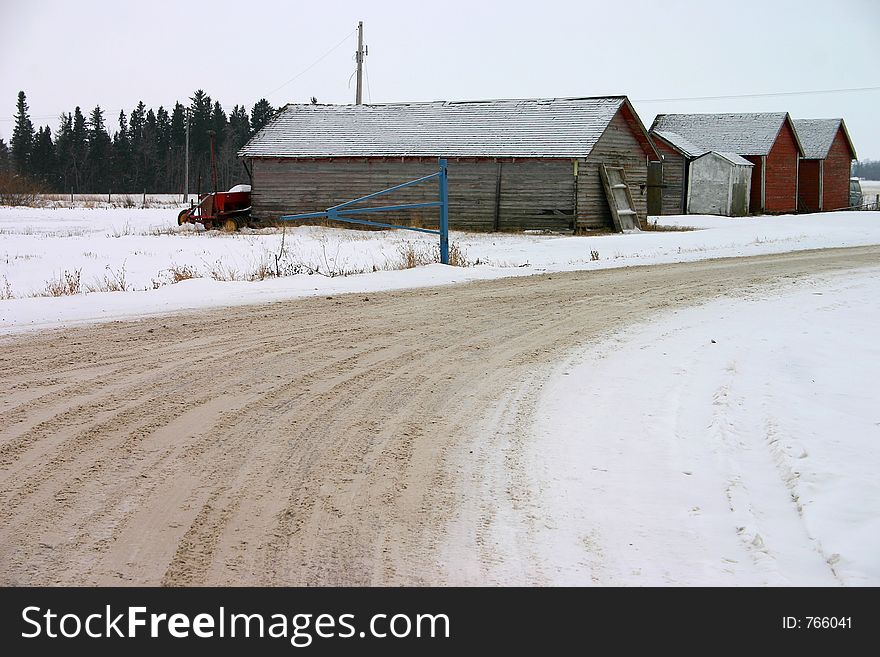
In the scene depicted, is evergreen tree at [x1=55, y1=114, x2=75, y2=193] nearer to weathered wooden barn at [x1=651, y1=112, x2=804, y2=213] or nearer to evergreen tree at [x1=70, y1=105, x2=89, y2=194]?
evergreen tree at [x1=70, y1=105, x2=89, y2=194]

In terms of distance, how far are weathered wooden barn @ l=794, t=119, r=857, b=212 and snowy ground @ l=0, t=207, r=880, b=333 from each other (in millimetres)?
16264

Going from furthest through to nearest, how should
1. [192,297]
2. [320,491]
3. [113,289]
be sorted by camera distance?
[113,289], [192,297], [320,491]

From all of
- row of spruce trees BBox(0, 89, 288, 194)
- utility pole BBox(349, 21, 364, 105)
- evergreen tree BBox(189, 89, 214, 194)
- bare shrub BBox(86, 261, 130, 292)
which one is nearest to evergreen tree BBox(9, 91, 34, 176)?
row of spruce trees BBox(0, 89, 288, 194)

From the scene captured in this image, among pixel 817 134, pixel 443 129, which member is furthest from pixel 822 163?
pixel 443 129

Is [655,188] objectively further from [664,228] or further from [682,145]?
[664,228]

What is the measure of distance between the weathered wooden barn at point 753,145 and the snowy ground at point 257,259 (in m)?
8.94

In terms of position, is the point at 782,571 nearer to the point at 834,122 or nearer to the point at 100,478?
the point at 100,478

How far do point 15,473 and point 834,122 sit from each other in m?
55.8

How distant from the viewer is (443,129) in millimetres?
34594

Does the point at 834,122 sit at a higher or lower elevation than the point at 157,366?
higher

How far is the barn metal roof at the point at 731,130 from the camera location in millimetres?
47281

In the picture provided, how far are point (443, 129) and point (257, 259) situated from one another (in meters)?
17.3

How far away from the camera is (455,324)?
978cm

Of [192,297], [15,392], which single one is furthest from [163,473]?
[192,297]
